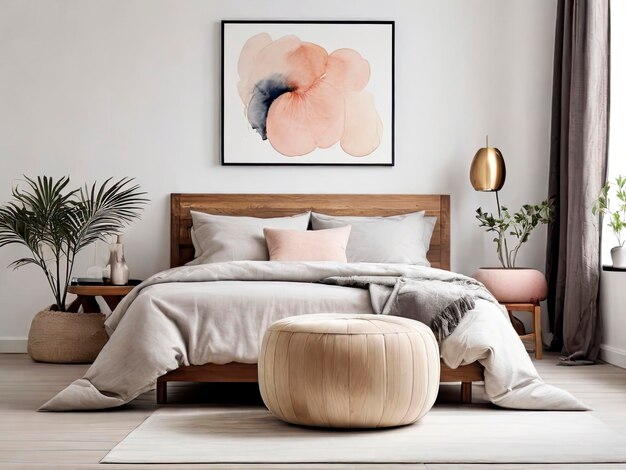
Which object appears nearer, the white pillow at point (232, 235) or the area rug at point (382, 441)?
the area rug at point (382, 441)

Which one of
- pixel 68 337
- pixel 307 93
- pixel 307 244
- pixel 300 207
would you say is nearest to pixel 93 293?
pixel 68 337

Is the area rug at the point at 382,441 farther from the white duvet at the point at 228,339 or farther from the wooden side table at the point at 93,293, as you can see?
the wooden side table at the point at 93,293

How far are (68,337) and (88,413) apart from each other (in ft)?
5.49

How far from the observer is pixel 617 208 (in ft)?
16.2

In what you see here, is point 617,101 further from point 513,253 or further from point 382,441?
point 382,441

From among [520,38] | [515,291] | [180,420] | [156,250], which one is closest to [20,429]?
[180,420]

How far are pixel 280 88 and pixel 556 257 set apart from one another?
2129mm

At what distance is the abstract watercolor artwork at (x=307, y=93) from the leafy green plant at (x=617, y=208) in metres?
1.41

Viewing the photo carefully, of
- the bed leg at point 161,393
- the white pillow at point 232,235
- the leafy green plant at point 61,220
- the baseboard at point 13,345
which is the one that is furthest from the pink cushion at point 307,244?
the baseboard at point 13,345

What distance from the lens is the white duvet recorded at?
133 inches

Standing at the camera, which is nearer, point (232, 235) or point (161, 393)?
point (161, 393)

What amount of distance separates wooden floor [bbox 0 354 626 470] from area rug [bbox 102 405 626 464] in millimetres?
72

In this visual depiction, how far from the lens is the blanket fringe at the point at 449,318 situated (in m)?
A: 3.46

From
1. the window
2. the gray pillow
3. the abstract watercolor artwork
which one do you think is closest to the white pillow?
the gray pillow
